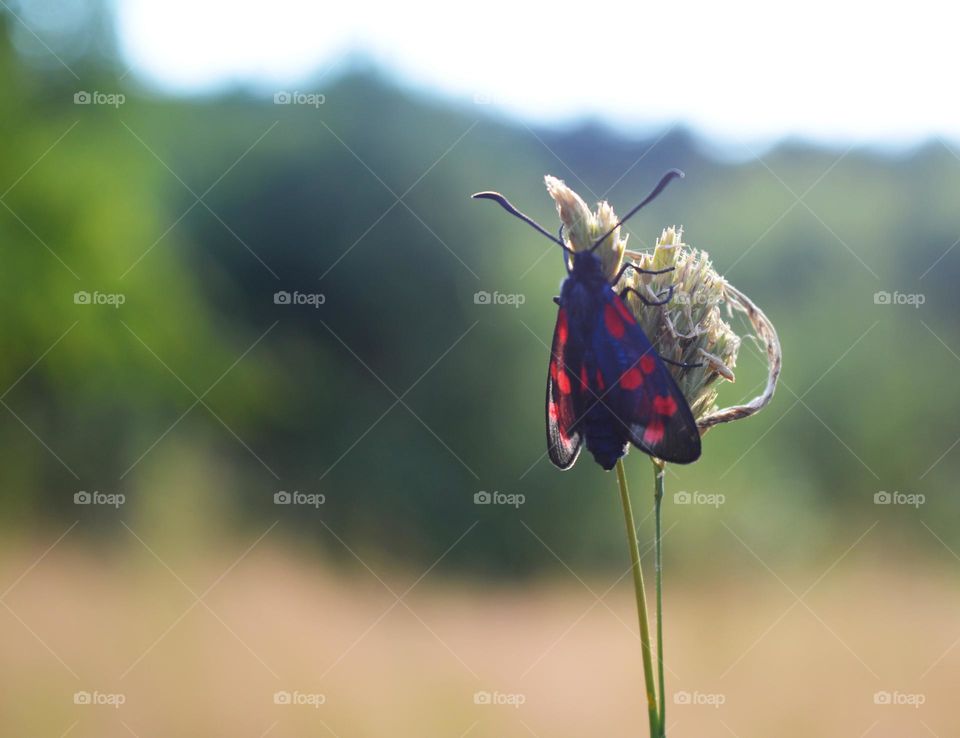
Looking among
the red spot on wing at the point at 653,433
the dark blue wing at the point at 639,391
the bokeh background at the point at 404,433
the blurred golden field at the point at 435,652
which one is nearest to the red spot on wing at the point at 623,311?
the dark blue wing at the point at 639,391

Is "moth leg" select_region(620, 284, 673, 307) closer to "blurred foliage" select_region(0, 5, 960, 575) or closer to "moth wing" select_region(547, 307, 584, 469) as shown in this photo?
"moth wing" select_region(547, 307, 584, 469)

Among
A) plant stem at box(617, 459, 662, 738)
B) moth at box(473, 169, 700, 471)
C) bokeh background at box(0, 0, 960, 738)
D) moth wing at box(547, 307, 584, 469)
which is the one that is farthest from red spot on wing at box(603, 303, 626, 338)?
bokeh background at box(0, 0, 960, 738)

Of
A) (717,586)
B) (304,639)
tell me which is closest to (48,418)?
(304,639)

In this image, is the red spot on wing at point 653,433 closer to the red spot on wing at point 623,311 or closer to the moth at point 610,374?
the moth at point 610,374

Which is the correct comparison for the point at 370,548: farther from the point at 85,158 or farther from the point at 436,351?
the point at 85,158

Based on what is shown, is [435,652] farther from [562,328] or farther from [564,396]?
[562,328]

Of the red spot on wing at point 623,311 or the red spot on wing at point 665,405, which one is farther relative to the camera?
the red spot on wing at point 623,311

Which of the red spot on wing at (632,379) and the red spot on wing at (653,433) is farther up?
the red spot on wing at (632,379)
